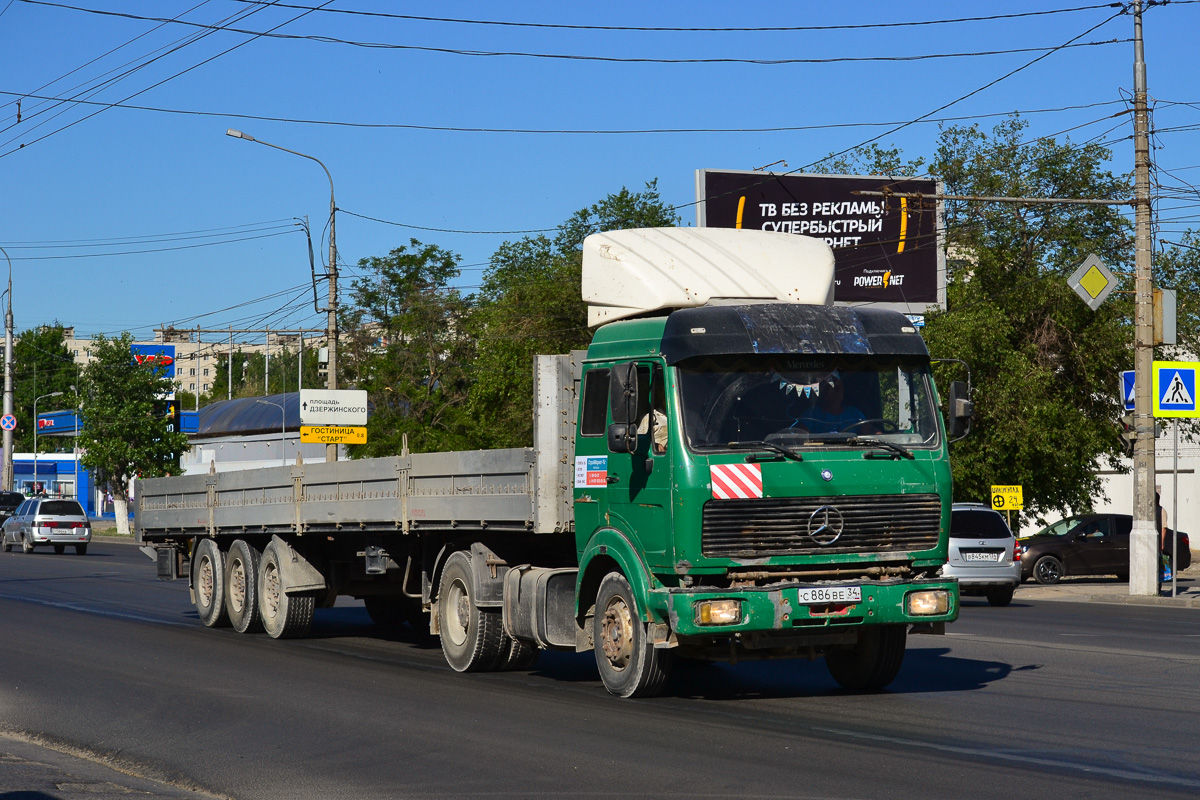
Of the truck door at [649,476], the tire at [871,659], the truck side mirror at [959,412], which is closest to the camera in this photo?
the truck door at [649,476]

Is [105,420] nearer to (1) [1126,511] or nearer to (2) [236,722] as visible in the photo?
(1) [1126,511]

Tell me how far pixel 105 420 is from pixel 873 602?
54.2 metres

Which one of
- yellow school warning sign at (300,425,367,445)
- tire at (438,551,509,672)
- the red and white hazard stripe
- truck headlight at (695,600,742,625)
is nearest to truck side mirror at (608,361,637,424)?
the red and white hazard stripe

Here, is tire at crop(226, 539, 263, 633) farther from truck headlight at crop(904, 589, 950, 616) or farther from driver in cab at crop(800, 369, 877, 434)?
truck headlight at crop(904, 589, 950, 616)

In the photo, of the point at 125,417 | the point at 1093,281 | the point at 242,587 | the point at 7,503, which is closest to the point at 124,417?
the point at 125,417

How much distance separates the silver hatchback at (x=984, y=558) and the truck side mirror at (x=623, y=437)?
43.5 feet

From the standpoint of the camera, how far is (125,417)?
193 ft

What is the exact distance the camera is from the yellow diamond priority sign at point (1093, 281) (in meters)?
23.3

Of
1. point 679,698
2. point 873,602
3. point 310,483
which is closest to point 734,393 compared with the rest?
point 873,602

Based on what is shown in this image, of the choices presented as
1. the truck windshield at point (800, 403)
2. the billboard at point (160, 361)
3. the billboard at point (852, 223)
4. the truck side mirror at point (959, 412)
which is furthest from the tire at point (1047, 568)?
the billboard at point (160, 361)

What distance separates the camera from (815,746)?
839 cm

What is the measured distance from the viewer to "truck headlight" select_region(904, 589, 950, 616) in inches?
394

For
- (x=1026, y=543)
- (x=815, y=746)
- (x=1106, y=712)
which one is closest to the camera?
(x=815, y=746)

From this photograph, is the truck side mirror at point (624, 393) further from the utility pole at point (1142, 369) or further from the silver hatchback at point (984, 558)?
the utility pole at point (1142, 369)
